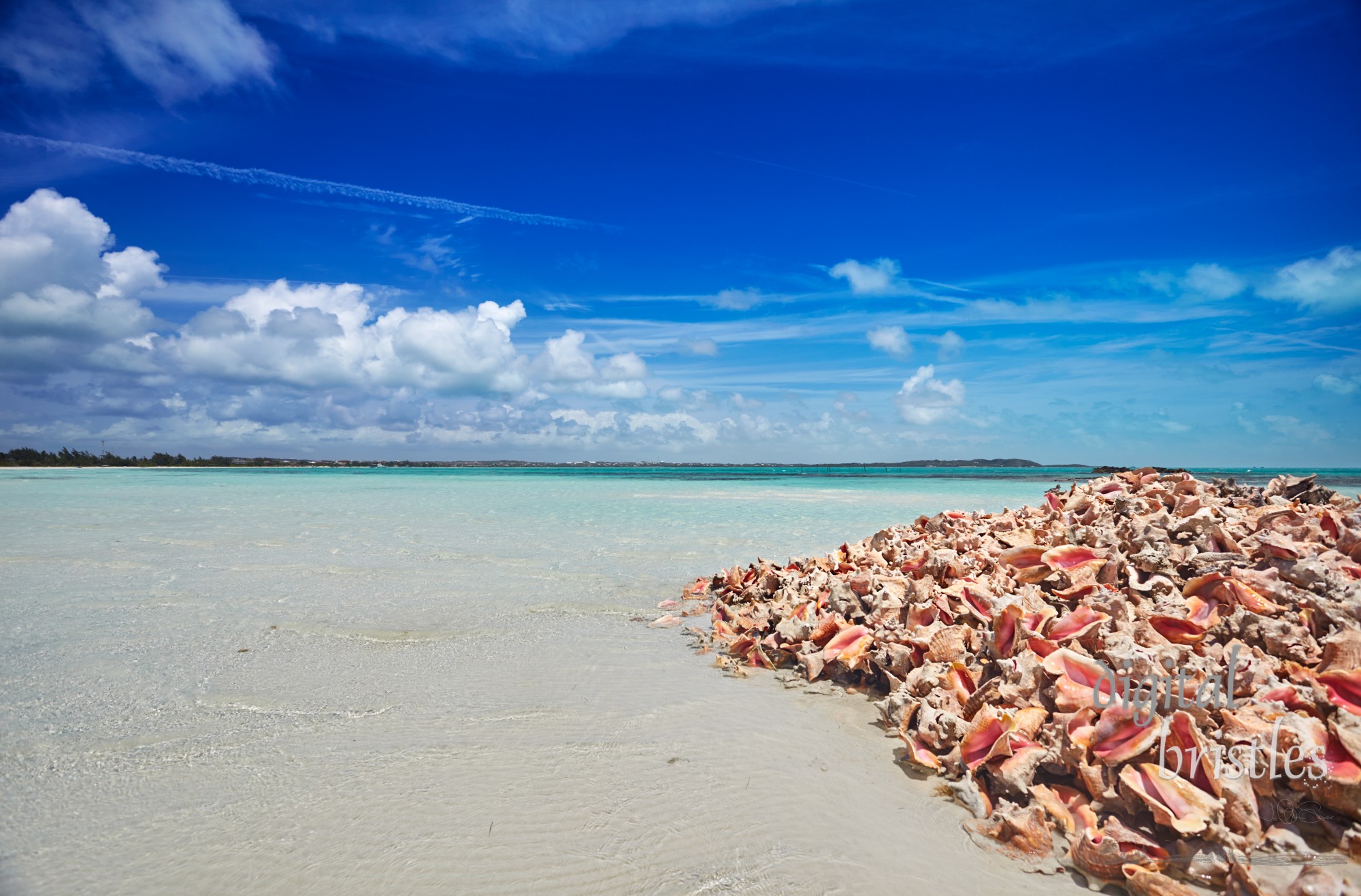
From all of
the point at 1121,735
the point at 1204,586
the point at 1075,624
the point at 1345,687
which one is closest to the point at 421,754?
the point at 1121,735

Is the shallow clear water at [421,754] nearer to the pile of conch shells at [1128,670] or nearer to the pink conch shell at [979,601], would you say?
the pile of conch shells at [1128,670]

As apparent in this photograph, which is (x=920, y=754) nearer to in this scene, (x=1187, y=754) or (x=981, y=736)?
(x=981, y=736)

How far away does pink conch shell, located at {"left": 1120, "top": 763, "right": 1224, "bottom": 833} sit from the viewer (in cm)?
216

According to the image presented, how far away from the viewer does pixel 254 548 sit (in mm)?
9516

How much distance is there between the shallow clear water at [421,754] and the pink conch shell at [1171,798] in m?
0.46

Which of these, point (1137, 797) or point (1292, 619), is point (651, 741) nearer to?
point (1137, 797)

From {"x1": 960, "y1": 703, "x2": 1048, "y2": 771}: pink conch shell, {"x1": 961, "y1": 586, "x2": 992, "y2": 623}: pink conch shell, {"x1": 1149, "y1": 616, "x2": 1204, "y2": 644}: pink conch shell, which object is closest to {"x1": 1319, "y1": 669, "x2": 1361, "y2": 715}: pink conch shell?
{"x1": 1149, "y1": 616, "x2": 1204, "y2": 644}: pink conch shell

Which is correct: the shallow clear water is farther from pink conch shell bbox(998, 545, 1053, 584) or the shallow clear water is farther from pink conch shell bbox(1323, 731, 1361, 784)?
pink conch shell bbox(998, 545, 1053, 584)

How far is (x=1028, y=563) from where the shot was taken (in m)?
4.39

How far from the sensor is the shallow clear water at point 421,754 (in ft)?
7.52

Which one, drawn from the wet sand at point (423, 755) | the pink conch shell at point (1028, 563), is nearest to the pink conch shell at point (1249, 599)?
the pink conch shell at point (1028, 563)

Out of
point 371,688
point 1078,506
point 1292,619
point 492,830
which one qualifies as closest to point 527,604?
point 371,688

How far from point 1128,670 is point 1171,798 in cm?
62

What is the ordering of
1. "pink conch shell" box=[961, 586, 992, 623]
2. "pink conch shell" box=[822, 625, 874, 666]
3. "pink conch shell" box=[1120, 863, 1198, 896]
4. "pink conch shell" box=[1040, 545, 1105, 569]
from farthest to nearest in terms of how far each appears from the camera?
1. "pink conch shell" box=[1040, 545, 1105, 569]
2. "pink conch shell" box=[822, 625, 874, 666]
3. "pink conch shell" box=[961, 586, 992, 623]
4. "pink conch shell" box=[1120, 863, 1198, 896]
